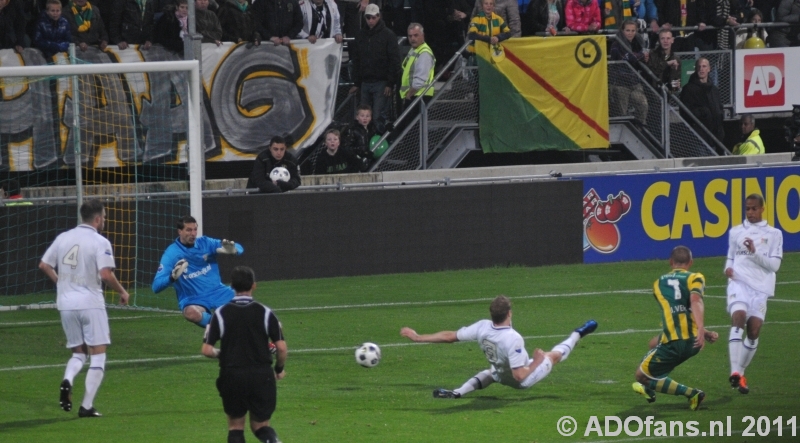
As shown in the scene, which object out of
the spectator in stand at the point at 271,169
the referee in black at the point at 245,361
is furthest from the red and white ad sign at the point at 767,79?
the referee in black at the point at 245,361

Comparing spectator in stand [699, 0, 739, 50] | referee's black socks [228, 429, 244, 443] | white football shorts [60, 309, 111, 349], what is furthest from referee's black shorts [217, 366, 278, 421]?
spectator in stand [699, 0, 739, 50]

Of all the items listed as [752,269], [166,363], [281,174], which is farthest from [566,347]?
[281,174]

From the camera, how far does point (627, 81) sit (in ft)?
Result: 86.6

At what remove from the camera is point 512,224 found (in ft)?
79.8

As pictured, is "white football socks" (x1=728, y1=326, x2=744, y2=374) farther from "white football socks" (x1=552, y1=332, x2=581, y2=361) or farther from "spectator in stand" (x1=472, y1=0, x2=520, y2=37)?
"spectator in stand" (x1=472, y1=0, x2=520, y2=37)

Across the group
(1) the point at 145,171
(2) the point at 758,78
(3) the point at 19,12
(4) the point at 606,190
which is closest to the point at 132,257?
(1) the point at 145,171

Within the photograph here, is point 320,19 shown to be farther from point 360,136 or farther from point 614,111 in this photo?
point 614,111

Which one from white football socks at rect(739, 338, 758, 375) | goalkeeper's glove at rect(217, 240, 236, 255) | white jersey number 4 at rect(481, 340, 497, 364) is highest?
goalkeeper's glove at rect(217, 240, 236, 255)

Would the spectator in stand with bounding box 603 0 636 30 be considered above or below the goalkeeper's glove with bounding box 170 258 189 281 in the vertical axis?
above

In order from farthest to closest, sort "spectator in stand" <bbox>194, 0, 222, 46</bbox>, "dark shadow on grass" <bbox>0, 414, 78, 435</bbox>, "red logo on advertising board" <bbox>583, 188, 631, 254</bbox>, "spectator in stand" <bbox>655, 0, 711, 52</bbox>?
"spectator in stand" <bbox>655, 0, 711, 52</bbox>, "red logo on advertising board" <bbox>583, 188, 631, 254</bbox>, "spectator in stand" <bbox>194, 0, 222, 46</bbox>, "dark shadow on grass" <bbox>0, 414, 78, 435</bbox>

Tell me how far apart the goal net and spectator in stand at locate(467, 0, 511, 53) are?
18.3ft

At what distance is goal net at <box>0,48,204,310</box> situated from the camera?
2080cm

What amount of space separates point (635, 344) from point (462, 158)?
915 centimetres

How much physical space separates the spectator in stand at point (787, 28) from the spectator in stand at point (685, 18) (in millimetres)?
1650
